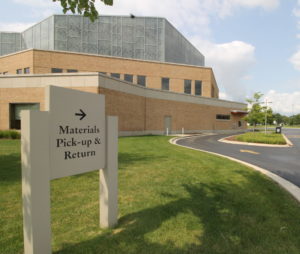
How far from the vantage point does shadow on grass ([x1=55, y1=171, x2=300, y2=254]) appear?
3008 mm

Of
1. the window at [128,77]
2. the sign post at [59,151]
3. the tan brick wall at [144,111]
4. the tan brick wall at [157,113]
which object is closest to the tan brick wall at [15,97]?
the tan brick wall at [144,111]

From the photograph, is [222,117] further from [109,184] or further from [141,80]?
[109,184]

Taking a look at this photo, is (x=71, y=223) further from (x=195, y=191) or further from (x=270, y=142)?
(x=270, y=142)

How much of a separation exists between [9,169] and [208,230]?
23.9ft

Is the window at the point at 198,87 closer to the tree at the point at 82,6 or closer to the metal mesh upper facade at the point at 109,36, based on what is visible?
the metal mesh upper facade at the point at 109,36

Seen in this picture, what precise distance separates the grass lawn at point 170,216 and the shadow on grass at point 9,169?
0.10 ft

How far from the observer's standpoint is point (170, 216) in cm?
402

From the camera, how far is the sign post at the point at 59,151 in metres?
2.53

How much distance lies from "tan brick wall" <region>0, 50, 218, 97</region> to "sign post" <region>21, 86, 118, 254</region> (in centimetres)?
2908

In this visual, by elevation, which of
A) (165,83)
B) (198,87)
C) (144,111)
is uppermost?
(165,83)

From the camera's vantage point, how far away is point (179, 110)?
3075 cm

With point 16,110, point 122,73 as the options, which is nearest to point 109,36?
point 122,73

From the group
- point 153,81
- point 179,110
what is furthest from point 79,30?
point 179,110

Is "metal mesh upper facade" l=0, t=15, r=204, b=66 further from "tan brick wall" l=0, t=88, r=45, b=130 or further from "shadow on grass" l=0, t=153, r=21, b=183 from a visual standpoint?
"shadow on grass" l=0, t=153, r=21, b=183
